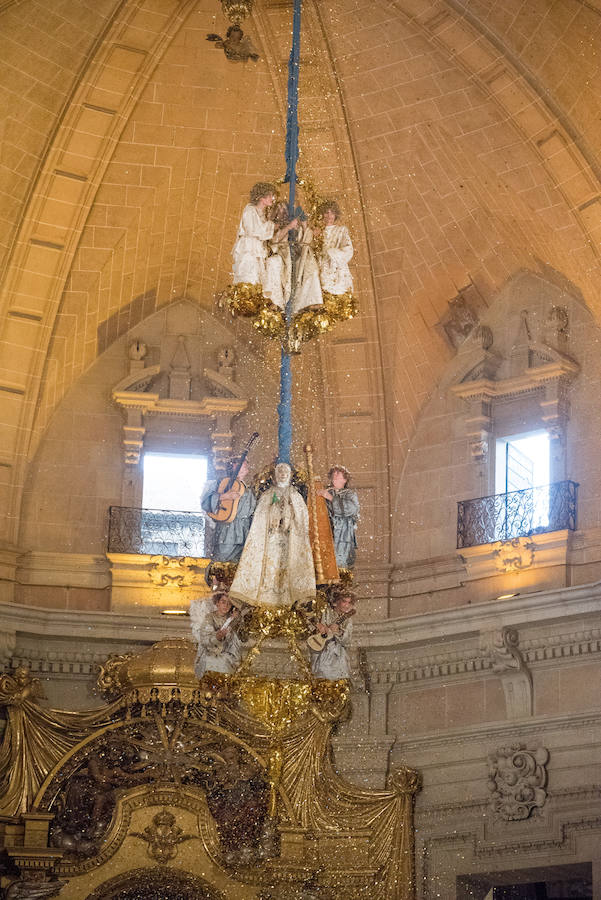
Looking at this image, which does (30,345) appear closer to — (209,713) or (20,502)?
(20,502)

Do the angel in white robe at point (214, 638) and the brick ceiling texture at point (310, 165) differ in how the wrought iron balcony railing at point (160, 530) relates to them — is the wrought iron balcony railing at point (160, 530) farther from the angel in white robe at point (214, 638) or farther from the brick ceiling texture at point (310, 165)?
the angel in white robe at point (214, 638)

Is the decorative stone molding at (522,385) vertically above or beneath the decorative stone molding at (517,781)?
above

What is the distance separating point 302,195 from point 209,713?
4.90 metres

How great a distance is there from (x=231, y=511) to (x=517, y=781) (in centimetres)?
465

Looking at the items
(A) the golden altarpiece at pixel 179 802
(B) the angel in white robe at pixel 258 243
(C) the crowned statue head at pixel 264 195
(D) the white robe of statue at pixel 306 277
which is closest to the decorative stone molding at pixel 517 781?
(A) the golden altarpiece at pixel 179 802

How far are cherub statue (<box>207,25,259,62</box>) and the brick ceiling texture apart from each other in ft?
0.34

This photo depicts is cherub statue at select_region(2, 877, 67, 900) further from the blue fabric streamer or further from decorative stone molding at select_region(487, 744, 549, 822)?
the blue fabric streamer

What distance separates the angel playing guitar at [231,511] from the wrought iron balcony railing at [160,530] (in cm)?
475

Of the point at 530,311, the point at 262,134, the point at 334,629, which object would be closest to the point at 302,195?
the point at 262,134

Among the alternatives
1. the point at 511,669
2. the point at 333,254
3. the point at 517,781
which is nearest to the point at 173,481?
the point at 511,669

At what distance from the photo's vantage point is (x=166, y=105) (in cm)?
2047

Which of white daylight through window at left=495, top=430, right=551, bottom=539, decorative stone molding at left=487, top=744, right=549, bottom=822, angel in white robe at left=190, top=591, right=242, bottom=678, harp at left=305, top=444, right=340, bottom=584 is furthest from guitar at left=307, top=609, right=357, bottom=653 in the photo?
white daylight through window at left=495, top=430, right=551, bottom=539

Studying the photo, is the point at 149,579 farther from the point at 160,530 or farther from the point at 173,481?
the point at 173,481

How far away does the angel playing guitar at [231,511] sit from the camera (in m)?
15.5
